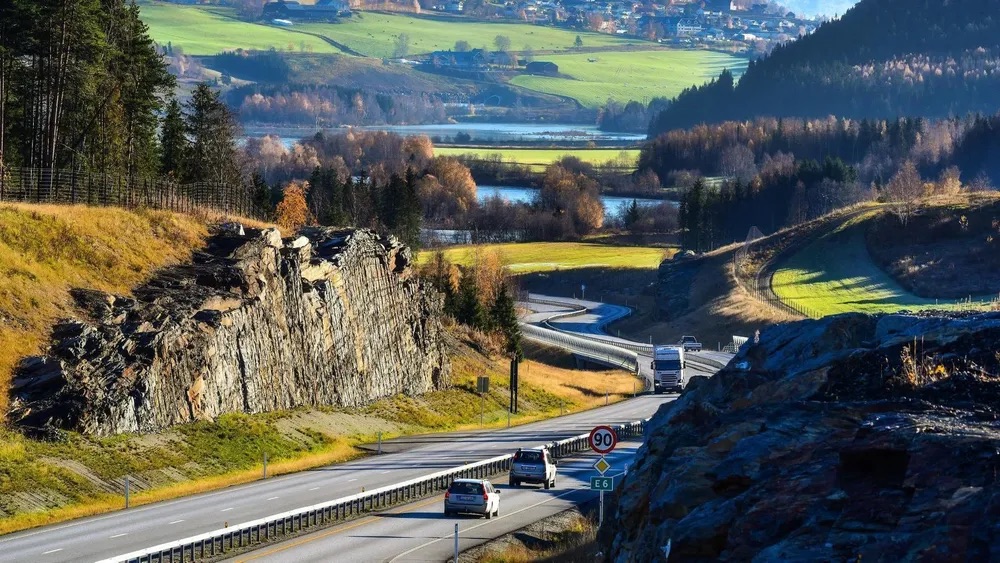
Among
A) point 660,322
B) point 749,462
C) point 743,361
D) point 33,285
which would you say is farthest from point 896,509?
point 660,322

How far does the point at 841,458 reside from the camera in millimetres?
15992

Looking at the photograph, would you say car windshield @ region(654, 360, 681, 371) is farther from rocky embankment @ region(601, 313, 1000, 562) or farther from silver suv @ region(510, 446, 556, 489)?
rocky embankment @ region(601, 313, 1000, 562)

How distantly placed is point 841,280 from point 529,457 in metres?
112

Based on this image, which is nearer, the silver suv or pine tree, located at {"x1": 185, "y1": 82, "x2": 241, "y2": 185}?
the silver suv

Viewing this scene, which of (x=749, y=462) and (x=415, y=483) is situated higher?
(x=749, y=462)

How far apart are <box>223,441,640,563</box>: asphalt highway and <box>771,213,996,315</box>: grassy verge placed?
93756 millimetres

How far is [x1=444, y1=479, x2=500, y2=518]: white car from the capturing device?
41.0 meters

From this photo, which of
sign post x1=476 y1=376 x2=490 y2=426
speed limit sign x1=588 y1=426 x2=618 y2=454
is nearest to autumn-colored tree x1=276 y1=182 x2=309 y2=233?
sign post x1=476 y1=376 x2=490 y2=426

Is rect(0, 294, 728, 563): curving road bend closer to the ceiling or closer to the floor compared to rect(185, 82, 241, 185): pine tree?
closer to the floor

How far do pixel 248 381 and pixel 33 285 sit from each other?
31.7 feet

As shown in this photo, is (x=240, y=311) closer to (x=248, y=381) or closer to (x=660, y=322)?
(x=248, y=381)

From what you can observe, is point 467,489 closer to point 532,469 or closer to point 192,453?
point 532,469

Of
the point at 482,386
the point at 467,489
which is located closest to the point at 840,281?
the point at 482,386

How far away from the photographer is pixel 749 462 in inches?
685
